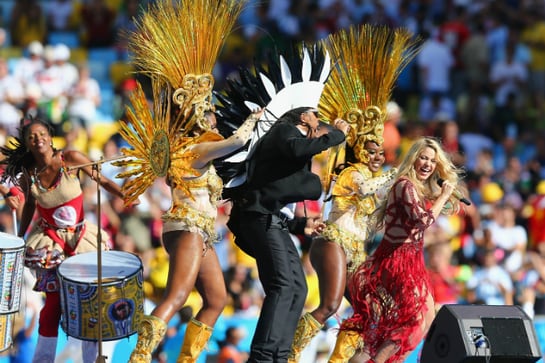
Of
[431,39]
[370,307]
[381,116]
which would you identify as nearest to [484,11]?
[431,39]

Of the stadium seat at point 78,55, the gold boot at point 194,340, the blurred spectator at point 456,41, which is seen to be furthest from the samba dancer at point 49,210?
the blurred spectator at point 456,41

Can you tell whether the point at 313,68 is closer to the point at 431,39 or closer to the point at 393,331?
the point at 393,331

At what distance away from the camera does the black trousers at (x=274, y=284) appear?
7.82 m

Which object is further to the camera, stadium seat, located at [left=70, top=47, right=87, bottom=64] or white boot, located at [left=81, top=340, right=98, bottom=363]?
stadium seat, located at [left=70, top=47, right=87, bottom=64]

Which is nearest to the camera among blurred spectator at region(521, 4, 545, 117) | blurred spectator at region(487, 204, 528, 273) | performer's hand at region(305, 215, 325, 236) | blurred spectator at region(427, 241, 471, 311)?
performer's hand at region(305, 215, 325, 236)

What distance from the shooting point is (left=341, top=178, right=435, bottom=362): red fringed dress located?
8172 mm

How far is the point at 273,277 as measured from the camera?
7.86m

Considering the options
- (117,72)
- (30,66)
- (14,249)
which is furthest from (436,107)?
(14,249)

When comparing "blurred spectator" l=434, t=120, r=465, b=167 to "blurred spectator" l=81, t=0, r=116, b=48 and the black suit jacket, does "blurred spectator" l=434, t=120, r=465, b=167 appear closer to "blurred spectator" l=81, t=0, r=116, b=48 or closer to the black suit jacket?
"blurred spectator" l=81, t=0, r=116, b=48

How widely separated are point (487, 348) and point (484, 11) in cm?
1056

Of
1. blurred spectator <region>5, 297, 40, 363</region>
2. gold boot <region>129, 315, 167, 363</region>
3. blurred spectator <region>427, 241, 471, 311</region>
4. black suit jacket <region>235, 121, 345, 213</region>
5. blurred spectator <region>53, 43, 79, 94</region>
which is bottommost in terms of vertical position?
blurred spectator <region>5, 297, 40, 363</region>

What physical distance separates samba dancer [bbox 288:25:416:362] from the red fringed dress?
0.46 m

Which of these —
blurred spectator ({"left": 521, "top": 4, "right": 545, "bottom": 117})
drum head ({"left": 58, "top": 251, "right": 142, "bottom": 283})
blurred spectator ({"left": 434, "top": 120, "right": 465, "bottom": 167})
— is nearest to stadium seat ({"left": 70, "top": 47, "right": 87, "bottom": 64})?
blurred spectator ({"left": 434, "top": 120, "right": 465, "bottom": 167})

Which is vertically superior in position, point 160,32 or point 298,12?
point 298,12
